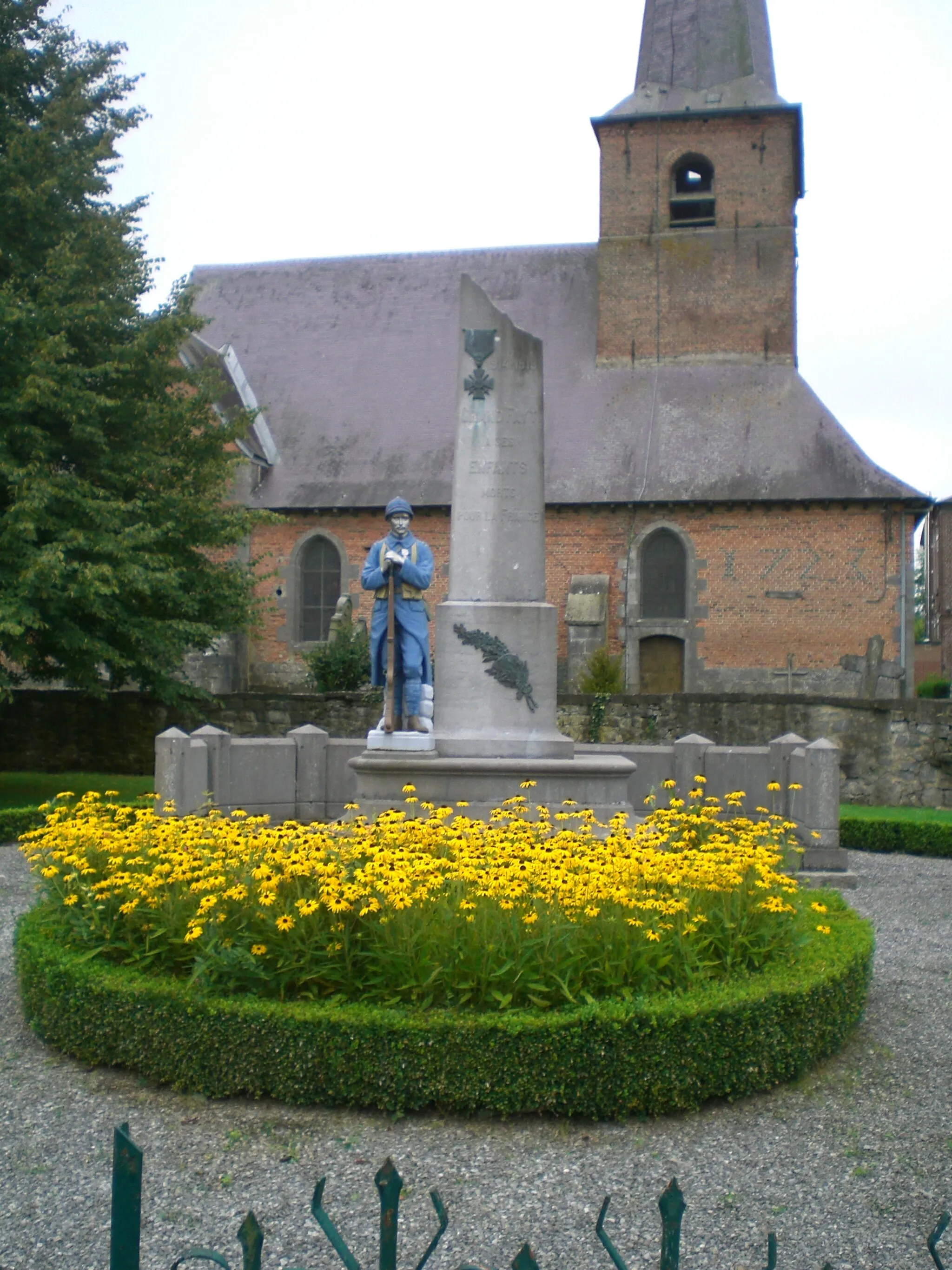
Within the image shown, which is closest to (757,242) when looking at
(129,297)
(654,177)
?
(654,177)

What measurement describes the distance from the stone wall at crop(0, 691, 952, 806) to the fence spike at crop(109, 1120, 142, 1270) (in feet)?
50.0

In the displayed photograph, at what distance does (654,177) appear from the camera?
26297 millimetres

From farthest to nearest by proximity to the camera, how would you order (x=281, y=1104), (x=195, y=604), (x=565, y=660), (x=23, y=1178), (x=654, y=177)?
(x=654, y=177)
(x=565, y=660)
(x=195, y=604)
(x=281, y=1104)
(x=23, y=1178)

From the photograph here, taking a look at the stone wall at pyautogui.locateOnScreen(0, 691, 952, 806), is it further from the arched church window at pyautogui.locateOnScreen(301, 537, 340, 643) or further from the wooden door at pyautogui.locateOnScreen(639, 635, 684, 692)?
the arched church window at pyautogui.locateOnScreen(301, 537, 340, 643)

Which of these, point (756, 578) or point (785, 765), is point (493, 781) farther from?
point (756, 578)

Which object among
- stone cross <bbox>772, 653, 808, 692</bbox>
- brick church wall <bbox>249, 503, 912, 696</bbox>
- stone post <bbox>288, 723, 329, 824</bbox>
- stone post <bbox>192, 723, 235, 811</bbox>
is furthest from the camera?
stone cross <bbox>772, 653, 808, 692</bbox>

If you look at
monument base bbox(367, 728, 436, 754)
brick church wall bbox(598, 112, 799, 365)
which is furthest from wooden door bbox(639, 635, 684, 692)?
monument base bbox(367, 728, 436, 754)

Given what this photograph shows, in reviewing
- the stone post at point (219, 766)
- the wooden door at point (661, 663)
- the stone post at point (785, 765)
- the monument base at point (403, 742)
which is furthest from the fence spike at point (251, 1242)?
the wooden door at point (661, 663)

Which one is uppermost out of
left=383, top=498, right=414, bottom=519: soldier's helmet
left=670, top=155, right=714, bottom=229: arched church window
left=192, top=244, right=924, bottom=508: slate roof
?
left=670, top=155, right=714, bottom=229: arched church window

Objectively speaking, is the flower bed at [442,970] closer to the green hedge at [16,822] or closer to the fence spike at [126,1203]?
the fence spike at [126,1203]

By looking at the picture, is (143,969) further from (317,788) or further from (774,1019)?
(317,788)

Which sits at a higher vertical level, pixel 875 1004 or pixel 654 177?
pixel 654 177

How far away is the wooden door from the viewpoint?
80.8 ft

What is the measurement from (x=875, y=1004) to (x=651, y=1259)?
331cm
